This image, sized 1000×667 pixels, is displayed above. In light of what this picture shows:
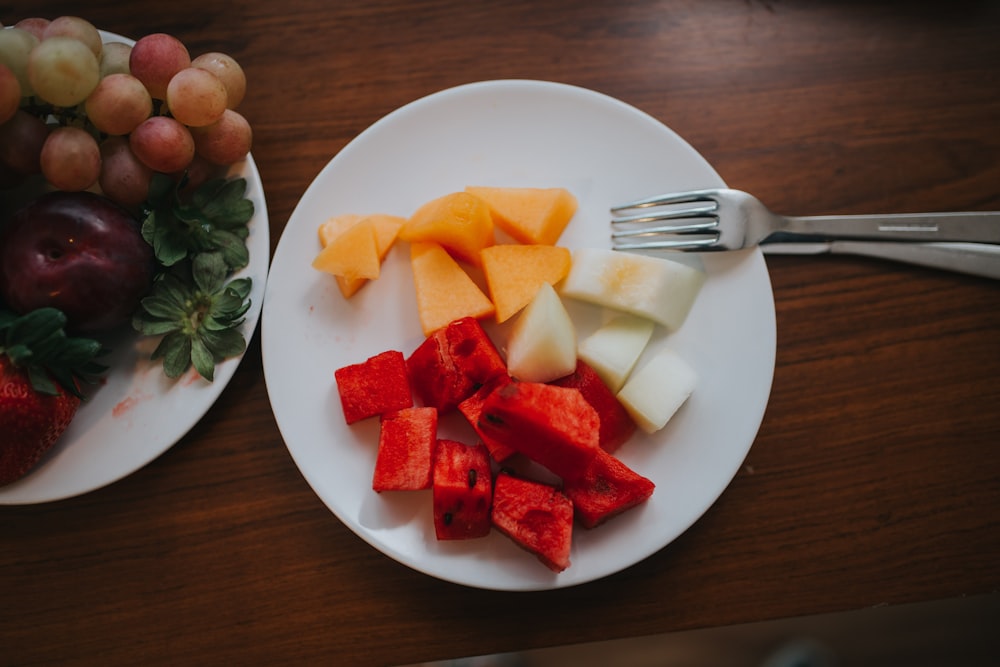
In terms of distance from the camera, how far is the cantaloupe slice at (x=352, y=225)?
44.6 inches

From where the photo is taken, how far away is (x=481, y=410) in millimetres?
1050

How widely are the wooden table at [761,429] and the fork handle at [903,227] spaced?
63mm

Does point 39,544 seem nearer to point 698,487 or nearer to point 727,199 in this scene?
point 698,487

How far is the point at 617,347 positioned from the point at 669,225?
0.80 feet

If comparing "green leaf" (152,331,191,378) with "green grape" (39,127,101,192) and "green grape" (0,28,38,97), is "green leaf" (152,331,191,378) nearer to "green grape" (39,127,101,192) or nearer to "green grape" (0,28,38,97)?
"green grape" (39,127,101,192)

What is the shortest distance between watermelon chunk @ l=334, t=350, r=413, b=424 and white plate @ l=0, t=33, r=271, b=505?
201 mm

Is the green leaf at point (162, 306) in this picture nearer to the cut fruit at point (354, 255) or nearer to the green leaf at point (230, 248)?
the green leaf at point (230, 248)

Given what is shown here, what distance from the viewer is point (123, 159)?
1.04 metres

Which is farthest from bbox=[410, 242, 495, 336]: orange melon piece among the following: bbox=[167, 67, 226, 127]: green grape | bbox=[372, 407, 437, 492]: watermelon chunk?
bbox=[167, 67, 226, 127]: green grape

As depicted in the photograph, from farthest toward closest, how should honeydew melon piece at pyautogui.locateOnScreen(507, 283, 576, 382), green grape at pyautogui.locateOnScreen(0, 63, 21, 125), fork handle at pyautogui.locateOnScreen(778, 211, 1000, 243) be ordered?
fork handle at pyautogui.locateOnScreen(778, 211, 1000, 243)
honeydew melon piece at pyautogui.locateOnScreen(507, 283, 576, 382)
green grape at pyautogui.locateOnScreen(0, 63, 21, 125)

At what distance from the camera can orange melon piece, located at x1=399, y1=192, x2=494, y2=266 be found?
109 centimetres

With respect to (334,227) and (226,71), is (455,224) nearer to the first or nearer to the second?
(334,227)

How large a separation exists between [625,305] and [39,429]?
0.94m

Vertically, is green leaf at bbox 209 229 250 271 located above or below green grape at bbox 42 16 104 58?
below
